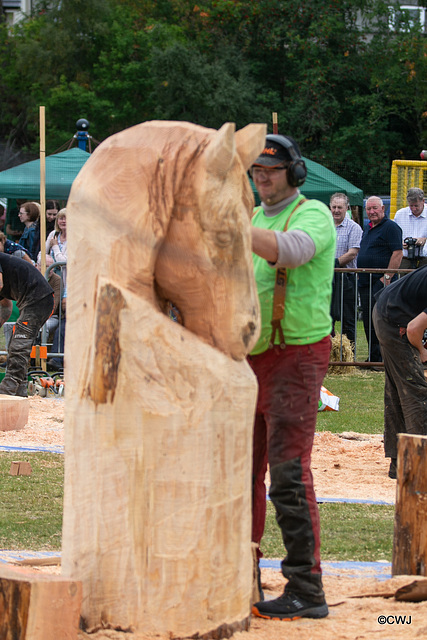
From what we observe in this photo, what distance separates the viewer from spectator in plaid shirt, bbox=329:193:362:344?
11.5 metres

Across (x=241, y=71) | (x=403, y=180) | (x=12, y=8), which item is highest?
(x=12, y=8)

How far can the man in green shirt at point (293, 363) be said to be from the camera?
334 centimetres

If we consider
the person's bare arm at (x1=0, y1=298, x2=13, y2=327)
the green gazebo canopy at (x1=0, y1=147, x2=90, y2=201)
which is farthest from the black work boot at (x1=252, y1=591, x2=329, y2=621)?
the green gazebo canopy at (x1=0, y1=147, x2=90, y2=201)

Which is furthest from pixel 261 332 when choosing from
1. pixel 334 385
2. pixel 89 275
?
pixel 334 385

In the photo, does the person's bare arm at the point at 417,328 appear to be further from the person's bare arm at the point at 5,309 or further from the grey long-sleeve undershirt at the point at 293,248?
the person's bare arm at the point at 5,309

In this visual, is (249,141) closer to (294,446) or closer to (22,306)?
(294,446)

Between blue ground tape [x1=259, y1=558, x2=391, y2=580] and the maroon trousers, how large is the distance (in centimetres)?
72

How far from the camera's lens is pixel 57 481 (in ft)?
19.6

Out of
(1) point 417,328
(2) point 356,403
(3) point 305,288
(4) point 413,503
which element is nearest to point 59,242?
(2) point 356,403

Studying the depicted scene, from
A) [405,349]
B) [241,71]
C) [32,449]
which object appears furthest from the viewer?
[241,71]

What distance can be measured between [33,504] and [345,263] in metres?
7.34

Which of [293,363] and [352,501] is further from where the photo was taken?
[352,501]

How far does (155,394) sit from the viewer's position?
293 centimetres

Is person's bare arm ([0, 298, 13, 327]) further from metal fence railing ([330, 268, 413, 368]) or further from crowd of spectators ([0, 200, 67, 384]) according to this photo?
metal fence railing ([330, 268, 413, 368])
